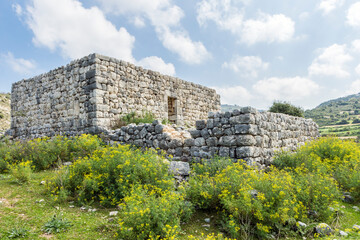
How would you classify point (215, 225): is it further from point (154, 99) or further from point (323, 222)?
point (154, 99)

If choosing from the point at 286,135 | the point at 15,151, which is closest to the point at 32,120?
the point at 15,151

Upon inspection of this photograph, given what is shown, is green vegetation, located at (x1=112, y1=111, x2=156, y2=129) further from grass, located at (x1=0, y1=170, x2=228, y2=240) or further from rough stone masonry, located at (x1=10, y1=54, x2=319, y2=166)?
grass, located at (x1=0, y1=170, x2=228, y2=240)

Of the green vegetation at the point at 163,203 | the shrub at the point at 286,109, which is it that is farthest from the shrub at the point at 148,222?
the shrub at the point at 286,109

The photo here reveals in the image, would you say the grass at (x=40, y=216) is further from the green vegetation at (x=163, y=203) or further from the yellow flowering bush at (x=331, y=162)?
the yellow flowering bush at (x=331, y=162)

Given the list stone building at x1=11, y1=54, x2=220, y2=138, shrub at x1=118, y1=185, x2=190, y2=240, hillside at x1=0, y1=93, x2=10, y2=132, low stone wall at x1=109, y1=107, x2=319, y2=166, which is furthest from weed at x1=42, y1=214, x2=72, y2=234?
hillside at x1=0, y1=93, x2=10, y2=132

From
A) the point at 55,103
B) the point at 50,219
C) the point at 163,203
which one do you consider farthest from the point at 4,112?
the point at 163,203

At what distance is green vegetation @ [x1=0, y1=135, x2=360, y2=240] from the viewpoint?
3453 mm

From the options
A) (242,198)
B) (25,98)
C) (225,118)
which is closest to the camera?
(242,198)

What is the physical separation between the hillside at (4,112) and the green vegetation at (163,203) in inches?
931

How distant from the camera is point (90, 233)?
11.5ft

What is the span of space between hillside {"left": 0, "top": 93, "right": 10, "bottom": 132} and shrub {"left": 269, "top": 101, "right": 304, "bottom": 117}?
26025 millimetres

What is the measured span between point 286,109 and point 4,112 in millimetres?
32434

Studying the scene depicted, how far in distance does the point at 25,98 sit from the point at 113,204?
11043 millimetres

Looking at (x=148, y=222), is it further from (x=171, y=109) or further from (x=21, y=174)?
(x=171, y=109)
